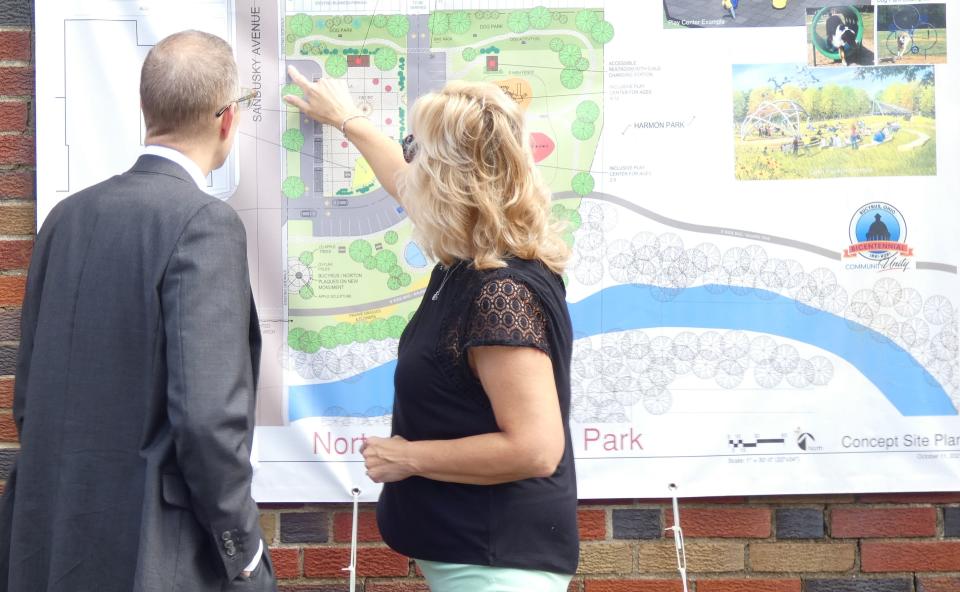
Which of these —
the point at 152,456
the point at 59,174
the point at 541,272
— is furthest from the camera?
the point at 59,174

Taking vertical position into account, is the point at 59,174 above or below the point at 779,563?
above

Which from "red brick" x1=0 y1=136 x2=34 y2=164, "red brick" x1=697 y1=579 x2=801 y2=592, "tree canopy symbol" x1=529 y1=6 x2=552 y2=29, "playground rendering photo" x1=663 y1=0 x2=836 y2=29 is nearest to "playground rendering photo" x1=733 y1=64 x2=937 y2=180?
"playground rendering photo" x1=663 y1=0 x2=836 y2=29

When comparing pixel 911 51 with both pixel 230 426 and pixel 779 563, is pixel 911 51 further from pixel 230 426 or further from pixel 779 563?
pixel 230 426

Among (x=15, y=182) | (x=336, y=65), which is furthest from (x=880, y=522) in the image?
(x=15, y=182)

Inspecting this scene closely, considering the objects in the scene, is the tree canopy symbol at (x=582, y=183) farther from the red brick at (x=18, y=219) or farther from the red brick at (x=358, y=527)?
the red brick at (x=18, y=219)

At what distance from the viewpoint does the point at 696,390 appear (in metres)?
2.47

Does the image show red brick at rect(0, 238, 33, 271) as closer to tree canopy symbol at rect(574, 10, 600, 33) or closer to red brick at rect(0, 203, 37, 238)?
red brick at rect(0, 203, 37, 238)

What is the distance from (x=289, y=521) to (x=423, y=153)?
1.23 meters

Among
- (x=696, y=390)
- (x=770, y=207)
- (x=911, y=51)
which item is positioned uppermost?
(x=911, y=51)

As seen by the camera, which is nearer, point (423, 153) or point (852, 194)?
point (423, 153)

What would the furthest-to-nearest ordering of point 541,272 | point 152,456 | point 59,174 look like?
1. point 59,174
2. point 541,272
3. point 152,456

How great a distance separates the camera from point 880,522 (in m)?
2.55

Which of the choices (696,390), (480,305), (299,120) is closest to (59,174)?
(299,120)

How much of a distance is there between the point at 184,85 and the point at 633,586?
169 cm
